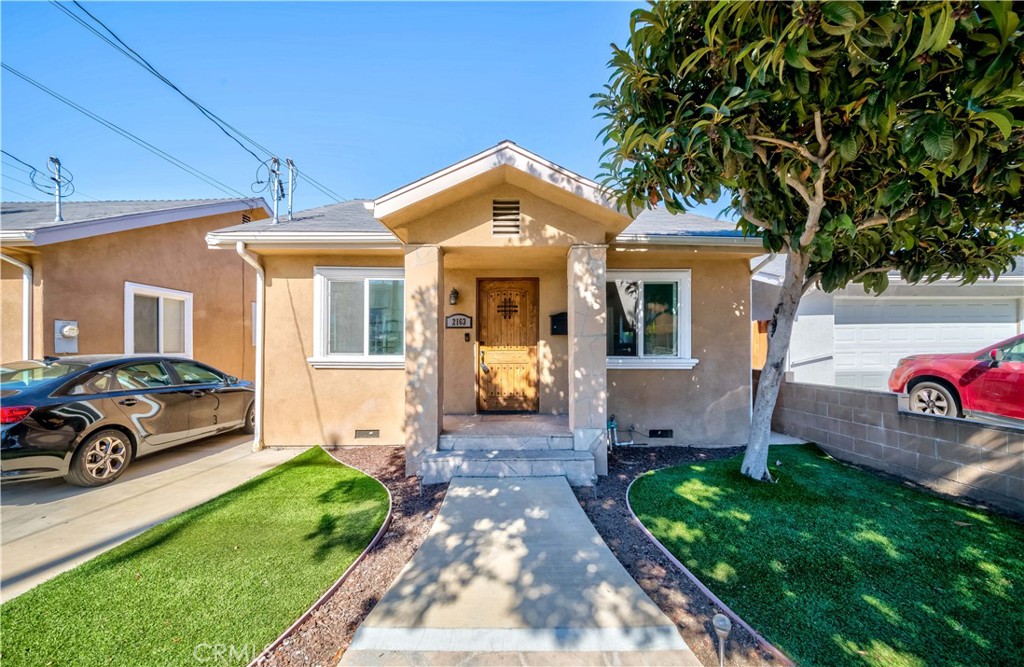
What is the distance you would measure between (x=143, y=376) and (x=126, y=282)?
12.0 ft

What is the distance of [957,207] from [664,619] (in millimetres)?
4417

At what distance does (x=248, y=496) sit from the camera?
4.61 m

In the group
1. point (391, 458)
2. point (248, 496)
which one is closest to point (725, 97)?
point (391, 458)

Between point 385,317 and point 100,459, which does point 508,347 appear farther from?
point 100,459

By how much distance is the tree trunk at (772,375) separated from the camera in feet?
15.5

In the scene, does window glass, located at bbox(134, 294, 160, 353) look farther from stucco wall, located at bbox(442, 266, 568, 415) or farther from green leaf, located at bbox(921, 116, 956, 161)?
green leaf, located at bbox(921, 116, 956, 161)

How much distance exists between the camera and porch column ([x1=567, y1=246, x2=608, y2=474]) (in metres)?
5.07

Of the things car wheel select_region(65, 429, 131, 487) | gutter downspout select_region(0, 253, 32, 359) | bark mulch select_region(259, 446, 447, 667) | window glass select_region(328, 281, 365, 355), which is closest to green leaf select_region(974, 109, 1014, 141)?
bark mulch select_region(259, 446, 447, 667)

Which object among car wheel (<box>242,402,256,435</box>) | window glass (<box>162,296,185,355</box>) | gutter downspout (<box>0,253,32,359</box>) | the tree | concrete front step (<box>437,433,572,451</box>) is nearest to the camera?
the tree

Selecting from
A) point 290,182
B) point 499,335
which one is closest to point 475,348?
point 499,335

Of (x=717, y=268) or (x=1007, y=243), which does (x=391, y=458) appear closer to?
(x=717, y=268)

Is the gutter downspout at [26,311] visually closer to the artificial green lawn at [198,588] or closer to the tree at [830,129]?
the artificial green lawn at [198,588]

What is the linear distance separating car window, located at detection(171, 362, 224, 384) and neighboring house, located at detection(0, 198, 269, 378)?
2390 mm

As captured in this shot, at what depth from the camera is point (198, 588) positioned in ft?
9.57
